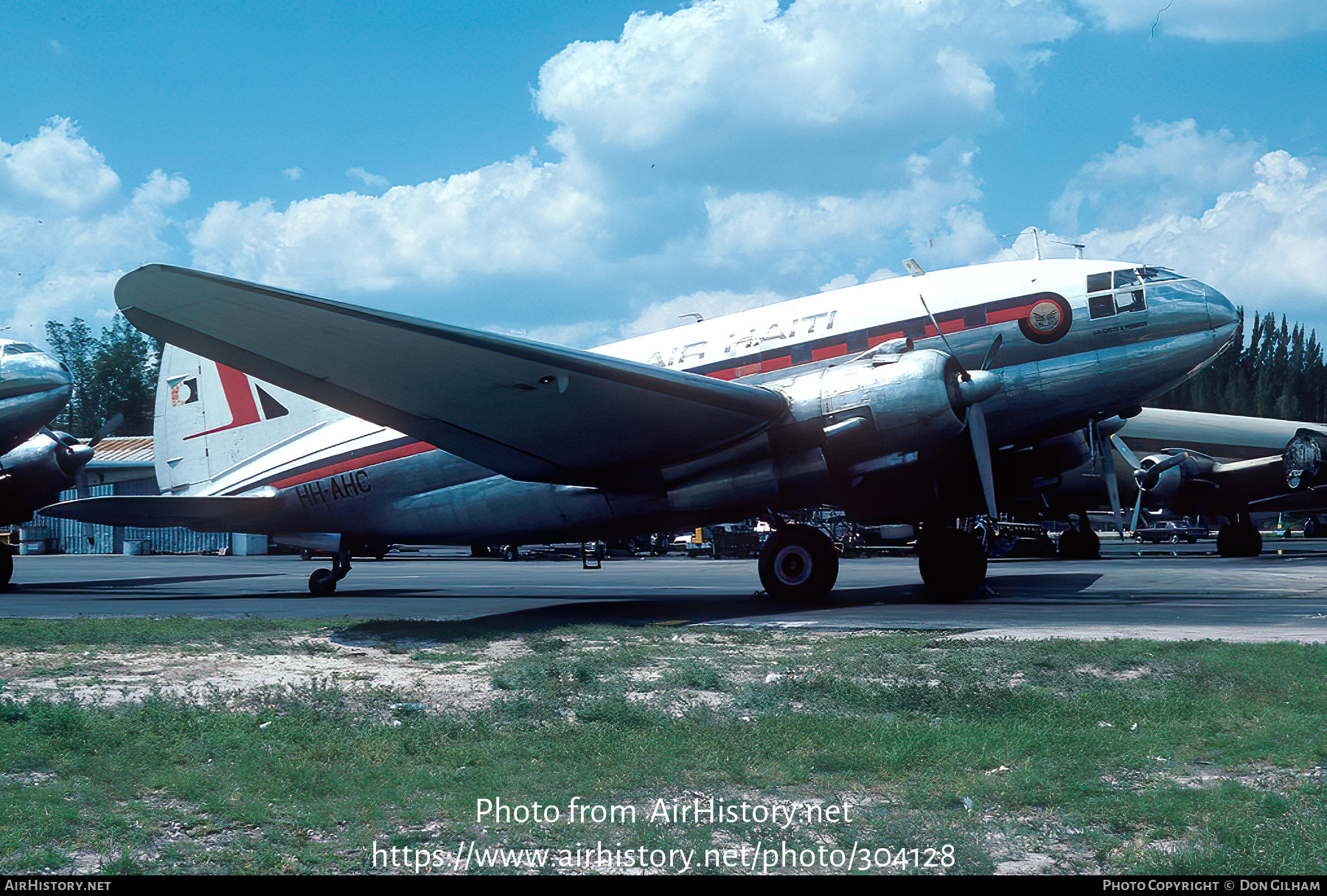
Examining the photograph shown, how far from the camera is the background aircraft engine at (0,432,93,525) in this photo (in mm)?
23078

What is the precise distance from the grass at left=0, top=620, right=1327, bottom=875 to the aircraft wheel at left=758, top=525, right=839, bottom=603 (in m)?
5.83

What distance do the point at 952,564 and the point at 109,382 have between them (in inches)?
4310

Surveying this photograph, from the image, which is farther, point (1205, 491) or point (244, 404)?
point (1205, 491)

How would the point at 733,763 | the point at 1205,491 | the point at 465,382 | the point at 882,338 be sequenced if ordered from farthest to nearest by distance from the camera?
the point at 1205,491 < the point at 882,338 < the point at 465,382 < the point at 733,763

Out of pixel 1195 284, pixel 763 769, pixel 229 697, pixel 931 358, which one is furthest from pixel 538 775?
pixel 1195 284

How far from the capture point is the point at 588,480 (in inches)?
580

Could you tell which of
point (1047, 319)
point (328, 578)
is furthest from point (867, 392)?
point (328, 578)

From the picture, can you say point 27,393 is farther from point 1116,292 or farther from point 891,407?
point 1116,292

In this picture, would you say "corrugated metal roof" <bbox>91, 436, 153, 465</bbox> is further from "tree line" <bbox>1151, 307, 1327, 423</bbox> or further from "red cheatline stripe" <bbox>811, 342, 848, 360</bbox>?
"tree line" <bbox>1151, 307, 1327, 423</bbox>

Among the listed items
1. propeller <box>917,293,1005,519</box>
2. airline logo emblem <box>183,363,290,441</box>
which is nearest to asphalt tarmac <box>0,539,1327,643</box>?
propeller <box>917,293,1005,519</box>

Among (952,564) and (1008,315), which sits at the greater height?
(1008,315)

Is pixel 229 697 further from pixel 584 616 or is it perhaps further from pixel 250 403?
pixel 250 403

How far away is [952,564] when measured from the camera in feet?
49.9

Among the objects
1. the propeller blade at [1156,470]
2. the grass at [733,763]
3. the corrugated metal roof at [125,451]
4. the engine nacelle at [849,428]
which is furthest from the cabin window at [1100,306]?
the corrugated metal roof at [125,451]
